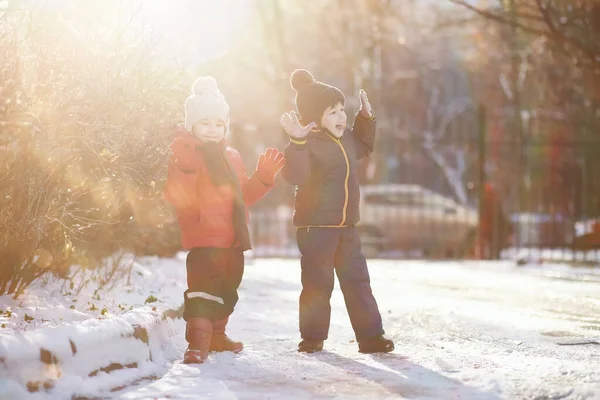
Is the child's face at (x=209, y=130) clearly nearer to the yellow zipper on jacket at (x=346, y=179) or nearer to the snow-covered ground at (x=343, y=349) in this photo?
the yellow zipper on jacket at (x=346, y=179)

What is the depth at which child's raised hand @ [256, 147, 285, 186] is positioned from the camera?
5215 mm

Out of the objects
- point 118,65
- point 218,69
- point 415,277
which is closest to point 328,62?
point 218,69

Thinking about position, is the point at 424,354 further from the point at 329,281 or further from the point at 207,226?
the point at 207,226

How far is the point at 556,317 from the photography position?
22.4 ft

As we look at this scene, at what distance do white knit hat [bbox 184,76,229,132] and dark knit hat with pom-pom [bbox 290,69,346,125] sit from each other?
0.53 meters

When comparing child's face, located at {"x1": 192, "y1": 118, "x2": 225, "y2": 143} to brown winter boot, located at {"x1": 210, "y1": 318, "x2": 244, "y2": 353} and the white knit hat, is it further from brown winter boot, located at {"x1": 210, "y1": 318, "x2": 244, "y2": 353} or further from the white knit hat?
brown winter boot, located at {"x1": 210, "y1": 318, "x2": 244, "y2": 353}

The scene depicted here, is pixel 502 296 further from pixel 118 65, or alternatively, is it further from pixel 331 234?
pixel 118 65

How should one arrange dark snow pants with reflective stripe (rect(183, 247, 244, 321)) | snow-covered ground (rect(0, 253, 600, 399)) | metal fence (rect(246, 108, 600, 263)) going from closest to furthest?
snow-covered ground (rect(0, 253, 600, 399)), dark snow pants with reflective stripe (rect(183, 247, 244, 321)), metal fence (rect(246, 108, 600, 263))

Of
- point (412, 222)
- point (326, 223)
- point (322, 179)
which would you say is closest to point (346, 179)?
point (322, 179)

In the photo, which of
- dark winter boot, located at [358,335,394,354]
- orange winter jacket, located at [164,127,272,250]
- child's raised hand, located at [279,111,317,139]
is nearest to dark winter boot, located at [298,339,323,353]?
dark winter boot, located at [358,335,394,354]

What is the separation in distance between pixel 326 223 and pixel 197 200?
81 cm

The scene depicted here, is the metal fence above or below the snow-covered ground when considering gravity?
Result: above

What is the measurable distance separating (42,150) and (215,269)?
1.22 meters

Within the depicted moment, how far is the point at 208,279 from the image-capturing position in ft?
16.3
